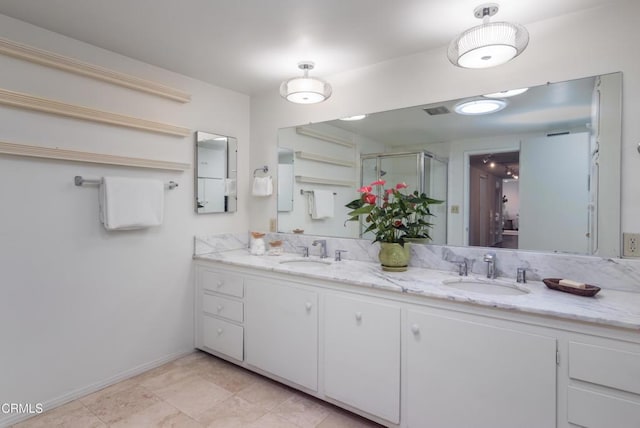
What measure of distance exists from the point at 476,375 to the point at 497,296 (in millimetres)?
367

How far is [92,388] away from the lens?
7.09ft

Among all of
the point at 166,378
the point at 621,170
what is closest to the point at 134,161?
the point at 166,378

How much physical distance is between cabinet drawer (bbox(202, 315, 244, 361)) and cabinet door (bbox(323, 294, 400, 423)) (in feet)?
2.54

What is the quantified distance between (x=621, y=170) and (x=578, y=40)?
0.71m

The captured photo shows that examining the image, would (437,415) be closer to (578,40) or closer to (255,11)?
(578,40)

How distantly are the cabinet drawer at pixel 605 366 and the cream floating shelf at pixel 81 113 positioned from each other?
2715mm

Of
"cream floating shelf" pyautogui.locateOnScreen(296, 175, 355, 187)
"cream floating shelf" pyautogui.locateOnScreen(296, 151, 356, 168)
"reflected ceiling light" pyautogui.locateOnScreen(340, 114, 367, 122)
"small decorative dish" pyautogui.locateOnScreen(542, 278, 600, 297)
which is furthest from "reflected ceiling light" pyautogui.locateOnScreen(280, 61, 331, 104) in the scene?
"small decorative dish" pyautogui.locateOnScreen(542, 278, 600, 297)

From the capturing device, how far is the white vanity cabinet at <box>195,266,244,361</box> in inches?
95.8

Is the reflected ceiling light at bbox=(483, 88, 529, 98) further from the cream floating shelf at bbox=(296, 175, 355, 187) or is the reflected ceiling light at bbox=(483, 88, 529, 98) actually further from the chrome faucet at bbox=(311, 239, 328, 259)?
the chrome faucet at bbox=(311, 239, 328, 259)

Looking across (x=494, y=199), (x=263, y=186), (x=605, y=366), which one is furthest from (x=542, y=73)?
(x=263, y=186)

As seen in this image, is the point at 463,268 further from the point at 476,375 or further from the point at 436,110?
the point at 436,110

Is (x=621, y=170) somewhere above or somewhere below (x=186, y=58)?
below

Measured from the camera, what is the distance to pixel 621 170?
1635mm

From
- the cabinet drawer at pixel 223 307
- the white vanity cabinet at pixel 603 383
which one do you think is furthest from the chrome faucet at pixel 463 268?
the cabinet drawer at pixel 223 307
